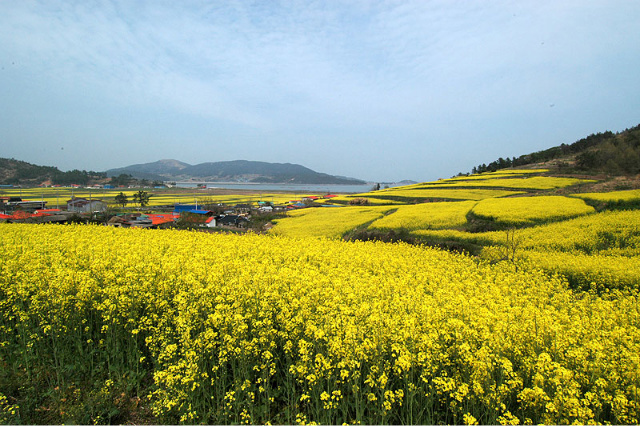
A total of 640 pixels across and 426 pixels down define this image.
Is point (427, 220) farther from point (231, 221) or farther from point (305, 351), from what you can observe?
point (305, 351)

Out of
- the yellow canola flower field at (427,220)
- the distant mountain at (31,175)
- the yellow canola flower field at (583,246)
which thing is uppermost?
the distant mountain at (31,175)

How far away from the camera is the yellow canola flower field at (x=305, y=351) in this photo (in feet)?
11.5

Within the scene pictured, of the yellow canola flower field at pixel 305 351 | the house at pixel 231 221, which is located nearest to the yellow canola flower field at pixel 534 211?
the yellow canola flower field at pixel 305 351

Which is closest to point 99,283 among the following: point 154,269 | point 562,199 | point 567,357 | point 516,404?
point 154,269

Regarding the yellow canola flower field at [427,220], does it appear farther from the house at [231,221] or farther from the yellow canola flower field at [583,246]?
the house at [231,221]

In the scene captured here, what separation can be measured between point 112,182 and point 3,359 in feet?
431

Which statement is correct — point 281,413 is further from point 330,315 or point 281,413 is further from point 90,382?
point 90,382

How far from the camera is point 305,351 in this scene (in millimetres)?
3633

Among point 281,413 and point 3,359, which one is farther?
point 3,359

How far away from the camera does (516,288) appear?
7711 mm

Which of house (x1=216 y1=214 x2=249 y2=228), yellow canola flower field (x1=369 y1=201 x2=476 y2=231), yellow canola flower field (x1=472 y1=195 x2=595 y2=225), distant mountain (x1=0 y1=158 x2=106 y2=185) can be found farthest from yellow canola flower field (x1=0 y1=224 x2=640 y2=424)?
distant mountain (x1=0 y1=158 x2=106 y2=185)

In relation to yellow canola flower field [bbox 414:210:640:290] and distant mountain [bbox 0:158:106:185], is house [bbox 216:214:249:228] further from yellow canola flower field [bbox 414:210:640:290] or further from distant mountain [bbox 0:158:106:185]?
distant mountain [bbox 0:158:106:185]

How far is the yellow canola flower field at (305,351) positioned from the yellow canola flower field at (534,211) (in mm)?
13821

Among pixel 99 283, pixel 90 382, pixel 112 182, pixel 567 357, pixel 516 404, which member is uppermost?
pixel 112 182
